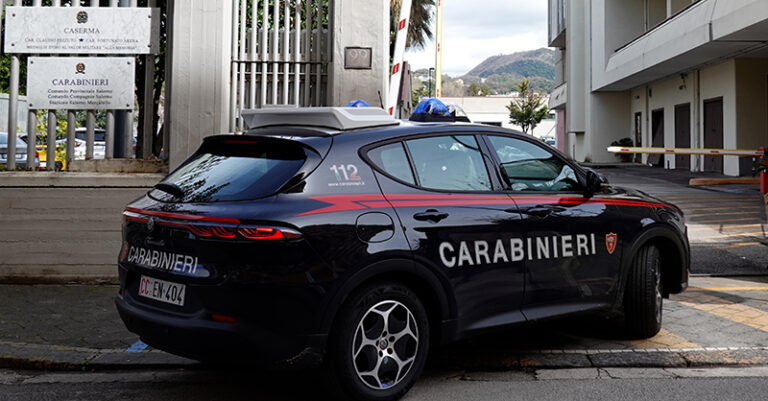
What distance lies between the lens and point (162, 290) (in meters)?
3.76

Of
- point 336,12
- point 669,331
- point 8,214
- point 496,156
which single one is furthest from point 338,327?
point 8,214

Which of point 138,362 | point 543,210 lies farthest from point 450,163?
point 138,362

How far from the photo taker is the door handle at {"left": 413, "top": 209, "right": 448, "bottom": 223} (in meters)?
3.95

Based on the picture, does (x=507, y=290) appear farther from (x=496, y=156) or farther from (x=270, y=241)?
(x=270, y=241)

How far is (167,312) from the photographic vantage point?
3705 millimetres

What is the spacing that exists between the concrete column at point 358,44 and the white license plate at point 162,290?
4027mm

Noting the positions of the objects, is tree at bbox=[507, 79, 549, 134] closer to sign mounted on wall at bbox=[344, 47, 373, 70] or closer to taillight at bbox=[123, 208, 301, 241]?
sign mounted on wall at bbox=[344, 47, 373, 70]

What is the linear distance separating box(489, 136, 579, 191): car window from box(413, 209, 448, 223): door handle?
69 cm

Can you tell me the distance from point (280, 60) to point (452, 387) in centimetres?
442

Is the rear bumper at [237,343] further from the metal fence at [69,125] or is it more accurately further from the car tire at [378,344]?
the metal fence at [69,125]

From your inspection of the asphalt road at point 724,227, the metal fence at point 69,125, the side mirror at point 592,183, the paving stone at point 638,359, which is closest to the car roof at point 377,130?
the side mirror at point 592,183

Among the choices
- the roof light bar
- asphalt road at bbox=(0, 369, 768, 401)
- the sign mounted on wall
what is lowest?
asphalt road at bbox=(0, 369, 768, 401)

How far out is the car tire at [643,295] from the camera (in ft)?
16.8

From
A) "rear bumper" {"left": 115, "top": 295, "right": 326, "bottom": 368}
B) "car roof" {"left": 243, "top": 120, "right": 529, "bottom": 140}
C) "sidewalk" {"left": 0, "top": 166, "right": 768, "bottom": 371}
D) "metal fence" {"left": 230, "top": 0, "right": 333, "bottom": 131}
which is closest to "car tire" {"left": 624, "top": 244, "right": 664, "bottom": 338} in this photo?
"sidewalk" {"left": 0, "top": 166, "right": 768, "bottom": 371}
